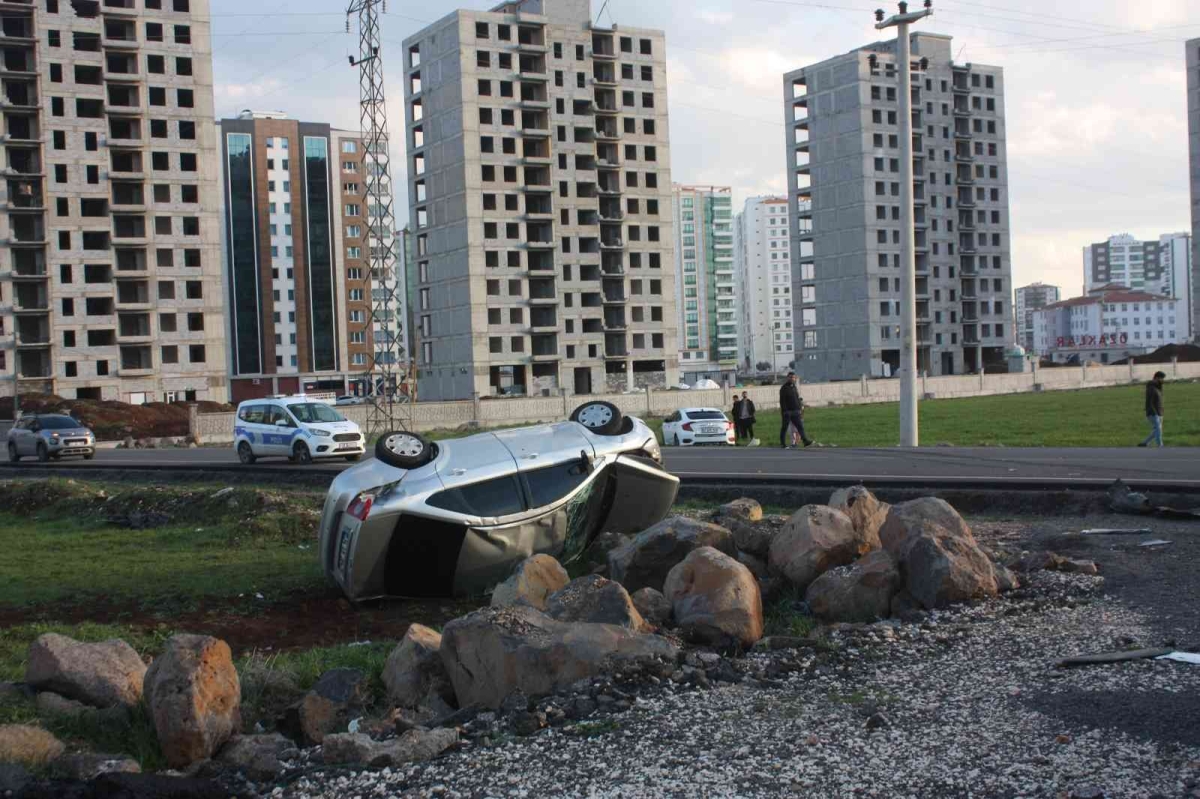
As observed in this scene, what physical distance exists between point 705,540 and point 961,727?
5.07m

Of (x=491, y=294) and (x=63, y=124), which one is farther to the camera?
(x=491, y=294)

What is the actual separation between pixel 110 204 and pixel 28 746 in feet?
324

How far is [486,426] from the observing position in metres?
60.5

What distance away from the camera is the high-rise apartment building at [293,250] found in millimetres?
146000

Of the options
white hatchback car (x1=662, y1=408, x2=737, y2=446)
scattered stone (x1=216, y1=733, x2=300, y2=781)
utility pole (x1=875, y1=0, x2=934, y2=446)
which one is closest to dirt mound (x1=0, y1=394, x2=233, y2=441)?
white hatchback car (x1=662, y1=408, x2=737, y2=446)

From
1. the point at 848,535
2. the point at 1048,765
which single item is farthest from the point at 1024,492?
the point at 1048,765

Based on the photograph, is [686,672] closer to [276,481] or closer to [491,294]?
[276,481]

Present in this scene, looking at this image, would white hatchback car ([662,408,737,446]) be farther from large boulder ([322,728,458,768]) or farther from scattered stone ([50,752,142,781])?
scattered stone ([50,752,142,781])

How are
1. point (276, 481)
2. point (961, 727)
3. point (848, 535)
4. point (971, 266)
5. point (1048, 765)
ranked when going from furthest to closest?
point (971, 266) → point (276, 481) → point (848, 535) → point (961, 727) → point (1048, 765)

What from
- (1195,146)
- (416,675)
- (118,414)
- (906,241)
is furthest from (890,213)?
(416,675)

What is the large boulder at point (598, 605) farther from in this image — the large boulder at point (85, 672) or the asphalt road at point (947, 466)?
the asphalt road at point (947, 466)

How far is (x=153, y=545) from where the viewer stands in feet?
61.9

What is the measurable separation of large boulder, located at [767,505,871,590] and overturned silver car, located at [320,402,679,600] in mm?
2554

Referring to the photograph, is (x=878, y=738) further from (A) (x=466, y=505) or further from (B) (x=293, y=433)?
(B) (x=293, y=433)
